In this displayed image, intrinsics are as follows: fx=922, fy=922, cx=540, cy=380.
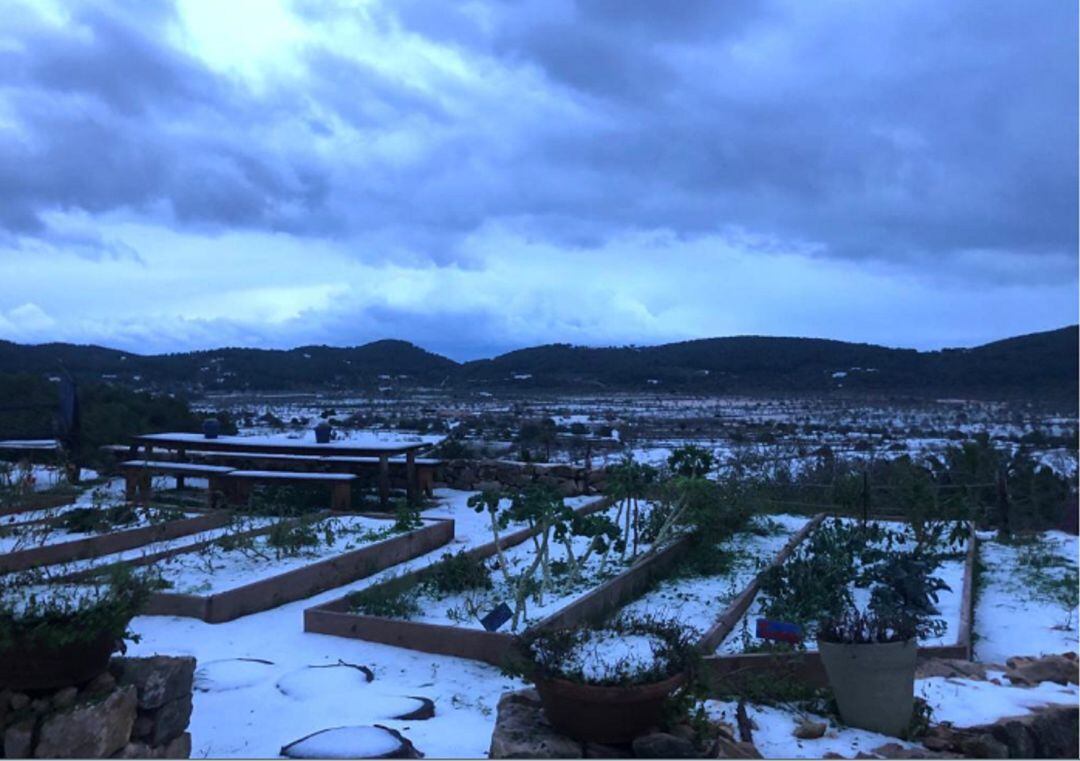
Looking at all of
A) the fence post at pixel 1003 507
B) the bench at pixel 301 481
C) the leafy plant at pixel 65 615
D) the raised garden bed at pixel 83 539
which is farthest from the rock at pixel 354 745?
the fence post at pixel 1003 507

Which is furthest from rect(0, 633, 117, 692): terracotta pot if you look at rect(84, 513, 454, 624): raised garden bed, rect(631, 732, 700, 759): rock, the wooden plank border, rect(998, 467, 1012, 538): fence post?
rect(998, 467, 1012, 538): fence post

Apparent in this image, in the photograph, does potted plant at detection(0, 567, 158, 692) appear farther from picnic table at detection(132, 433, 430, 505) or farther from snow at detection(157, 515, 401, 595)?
picnic table at detection(132, 433, 430, 505)

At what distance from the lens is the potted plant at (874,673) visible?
4.20 metres

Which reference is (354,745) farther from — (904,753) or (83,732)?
(904,753)

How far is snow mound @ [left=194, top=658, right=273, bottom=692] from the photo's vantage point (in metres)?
4.91

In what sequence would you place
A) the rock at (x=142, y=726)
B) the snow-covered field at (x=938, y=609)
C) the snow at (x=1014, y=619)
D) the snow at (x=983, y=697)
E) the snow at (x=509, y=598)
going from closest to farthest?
the rock at (x=142, y=726)
the snow at (x=983, y=697)
the snow-covered field at (x=938, y=609)
the snow at (x=509, y=598)
the snow at (x=1014, y=619)

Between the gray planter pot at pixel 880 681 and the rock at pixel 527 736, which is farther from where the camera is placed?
the gray planter pot at pixel 880 681

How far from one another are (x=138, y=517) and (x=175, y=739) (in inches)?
253

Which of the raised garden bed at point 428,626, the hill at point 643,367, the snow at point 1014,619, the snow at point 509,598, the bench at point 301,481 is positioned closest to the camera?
the raised garden bed at point 428,626

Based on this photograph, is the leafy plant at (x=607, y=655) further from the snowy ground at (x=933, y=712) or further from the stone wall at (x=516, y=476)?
the stone wall at (x=516, y=476)

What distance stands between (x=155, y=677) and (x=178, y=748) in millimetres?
337

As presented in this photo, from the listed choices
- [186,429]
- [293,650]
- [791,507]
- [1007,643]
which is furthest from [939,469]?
[186,429]

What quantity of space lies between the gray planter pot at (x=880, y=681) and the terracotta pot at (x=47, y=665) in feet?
10.5

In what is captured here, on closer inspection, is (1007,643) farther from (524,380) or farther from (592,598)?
(524,380)
